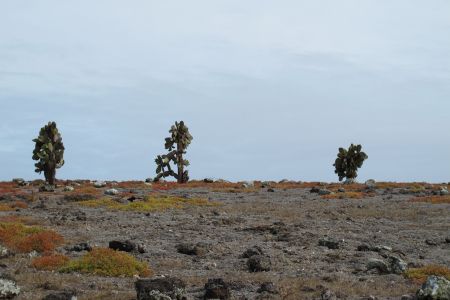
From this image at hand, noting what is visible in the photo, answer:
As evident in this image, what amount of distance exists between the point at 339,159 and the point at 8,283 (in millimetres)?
69024

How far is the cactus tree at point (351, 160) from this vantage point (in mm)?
79250

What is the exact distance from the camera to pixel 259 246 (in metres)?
24.2

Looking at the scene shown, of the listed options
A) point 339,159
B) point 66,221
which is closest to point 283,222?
point 66,221

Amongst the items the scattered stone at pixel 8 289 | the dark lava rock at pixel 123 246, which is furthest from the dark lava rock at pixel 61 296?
the dark lava rock at pixel 123 246

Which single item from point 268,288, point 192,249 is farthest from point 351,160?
point 268,288

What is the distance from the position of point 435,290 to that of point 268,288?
4.44 m

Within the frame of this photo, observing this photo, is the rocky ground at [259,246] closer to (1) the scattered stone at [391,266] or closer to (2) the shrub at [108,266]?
(1) the scattered stone at [391,266]

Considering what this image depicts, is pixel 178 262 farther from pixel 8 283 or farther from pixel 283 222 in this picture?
pixel 283 222

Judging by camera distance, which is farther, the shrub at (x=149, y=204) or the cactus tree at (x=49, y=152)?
the cactus tree at (x=49, y=152)

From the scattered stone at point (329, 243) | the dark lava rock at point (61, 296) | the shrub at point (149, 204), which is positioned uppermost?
the shrub at point (149, 204)

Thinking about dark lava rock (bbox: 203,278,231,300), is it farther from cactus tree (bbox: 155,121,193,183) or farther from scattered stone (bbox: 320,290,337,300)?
cactus tree (bbox: 155,121,193,183)

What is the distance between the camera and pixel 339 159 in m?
80.4

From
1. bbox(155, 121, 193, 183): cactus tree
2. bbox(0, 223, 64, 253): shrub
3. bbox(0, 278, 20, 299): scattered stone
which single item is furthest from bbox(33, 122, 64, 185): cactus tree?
bbox(0, 278, 20, 299): scattered stone

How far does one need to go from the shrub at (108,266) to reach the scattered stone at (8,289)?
3.47 meters
